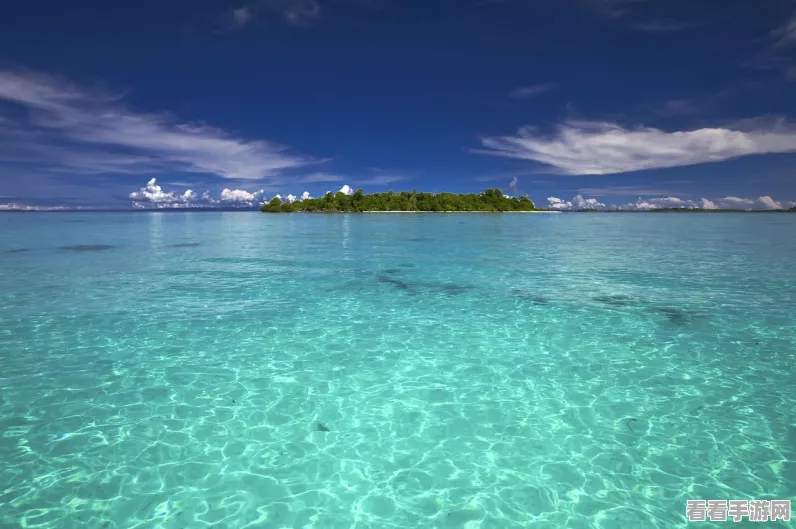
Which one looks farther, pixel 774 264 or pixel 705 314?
pixel 774 264

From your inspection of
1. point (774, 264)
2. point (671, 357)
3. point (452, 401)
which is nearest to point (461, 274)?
point (671, 357)

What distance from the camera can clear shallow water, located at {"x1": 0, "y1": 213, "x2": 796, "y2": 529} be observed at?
6.65 meters

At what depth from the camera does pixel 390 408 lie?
954 centimetres

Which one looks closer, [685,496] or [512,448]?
[685,496]

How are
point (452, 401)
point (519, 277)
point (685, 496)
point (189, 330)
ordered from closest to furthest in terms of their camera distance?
point (685, 496), point (452, 401), point (189, 330), point (519, 277)

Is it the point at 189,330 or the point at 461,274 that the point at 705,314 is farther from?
the point at 189,330

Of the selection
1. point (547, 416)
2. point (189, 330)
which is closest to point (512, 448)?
point (547, 416)

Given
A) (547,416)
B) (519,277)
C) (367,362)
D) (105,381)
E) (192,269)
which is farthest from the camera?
(192,269)

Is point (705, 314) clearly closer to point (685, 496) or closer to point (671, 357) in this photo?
point (671, 357)

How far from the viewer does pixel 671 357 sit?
1225 centimetres

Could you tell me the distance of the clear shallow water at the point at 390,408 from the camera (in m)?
6.65

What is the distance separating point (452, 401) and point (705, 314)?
13.1 m

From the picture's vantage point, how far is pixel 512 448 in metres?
8.05

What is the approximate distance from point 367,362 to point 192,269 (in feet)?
67.8
